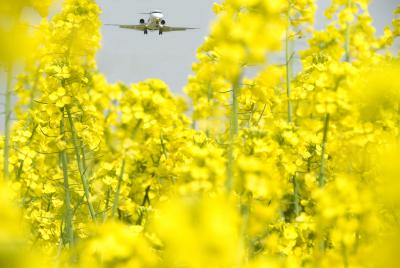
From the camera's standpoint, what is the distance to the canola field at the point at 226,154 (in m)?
1.91

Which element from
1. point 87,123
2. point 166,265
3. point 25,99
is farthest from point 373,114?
point 25,99

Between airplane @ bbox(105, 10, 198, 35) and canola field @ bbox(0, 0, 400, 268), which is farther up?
airplane @ bbox(105, 10, 198, 35)

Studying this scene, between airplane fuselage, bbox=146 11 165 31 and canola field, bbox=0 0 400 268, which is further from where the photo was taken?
airplane fuselage, bbox=146 11 165 31

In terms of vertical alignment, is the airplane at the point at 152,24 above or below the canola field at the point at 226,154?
above

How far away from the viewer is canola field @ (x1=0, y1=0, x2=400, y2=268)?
191cm

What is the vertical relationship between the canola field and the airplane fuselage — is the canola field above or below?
below

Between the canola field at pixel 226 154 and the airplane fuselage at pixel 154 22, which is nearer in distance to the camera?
the canola field at pixel 226 154

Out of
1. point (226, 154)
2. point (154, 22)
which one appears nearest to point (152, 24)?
point (154, 22)

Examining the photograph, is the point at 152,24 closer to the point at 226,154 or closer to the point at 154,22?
the point at 154,22

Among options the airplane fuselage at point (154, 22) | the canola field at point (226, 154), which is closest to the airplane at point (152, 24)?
the airplane fuselage at point (154, 22)

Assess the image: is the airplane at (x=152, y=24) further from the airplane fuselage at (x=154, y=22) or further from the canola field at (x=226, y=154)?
the canola field at (x=226, y=154)

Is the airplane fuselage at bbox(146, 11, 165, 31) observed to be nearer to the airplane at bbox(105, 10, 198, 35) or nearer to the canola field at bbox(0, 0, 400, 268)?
the airplane at bbox(105, 10, 198, 35)

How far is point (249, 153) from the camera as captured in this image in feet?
9.77

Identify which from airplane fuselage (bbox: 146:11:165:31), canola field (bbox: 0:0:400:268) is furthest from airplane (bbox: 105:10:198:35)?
canola field (bbox: 0:0:400:268)
